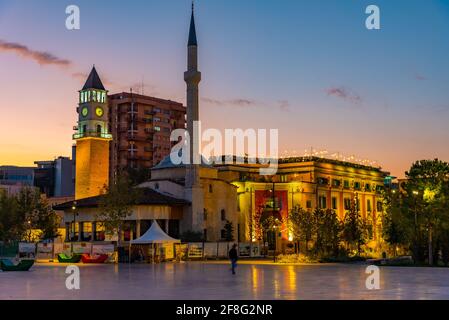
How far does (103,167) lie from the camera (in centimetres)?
8038

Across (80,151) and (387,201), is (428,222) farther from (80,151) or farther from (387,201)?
(80,151)

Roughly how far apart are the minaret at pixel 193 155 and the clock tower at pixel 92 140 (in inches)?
718

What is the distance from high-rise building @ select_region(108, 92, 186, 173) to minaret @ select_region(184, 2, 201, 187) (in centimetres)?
4771

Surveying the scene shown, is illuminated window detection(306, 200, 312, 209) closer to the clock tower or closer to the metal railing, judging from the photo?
the clock tower

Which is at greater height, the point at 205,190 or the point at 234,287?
the point at 205,190

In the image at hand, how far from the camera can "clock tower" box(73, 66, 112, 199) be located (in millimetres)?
79125

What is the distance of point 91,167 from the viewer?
7938cm

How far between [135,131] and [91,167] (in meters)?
33.2

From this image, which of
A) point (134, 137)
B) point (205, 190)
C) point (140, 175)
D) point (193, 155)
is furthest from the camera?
point (134, 137)

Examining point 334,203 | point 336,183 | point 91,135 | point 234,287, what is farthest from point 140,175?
point 234,287

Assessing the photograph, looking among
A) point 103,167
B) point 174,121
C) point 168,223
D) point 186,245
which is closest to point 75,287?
point 186,245

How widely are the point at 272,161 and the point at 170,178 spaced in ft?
69.5

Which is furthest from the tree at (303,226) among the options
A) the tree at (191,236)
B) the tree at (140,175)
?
the tree at (140,175)

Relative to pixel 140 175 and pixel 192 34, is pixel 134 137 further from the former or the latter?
pixel 192 34
